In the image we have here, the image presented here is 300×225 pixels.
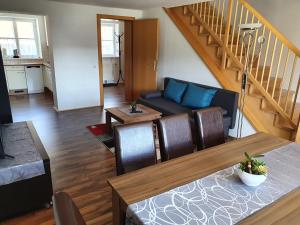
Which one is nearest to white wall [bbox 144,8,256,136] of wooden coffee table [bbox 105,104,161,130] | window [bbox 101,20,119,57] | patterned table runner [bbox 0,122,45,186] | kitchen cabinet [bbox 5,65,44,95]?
wooden coffee table [bbox 105,104,161,130]

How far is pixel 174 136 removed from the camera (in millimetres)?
1915

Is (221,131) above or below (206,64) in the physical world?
below

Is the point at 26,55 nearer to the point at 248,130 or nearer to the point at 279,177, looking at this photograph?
the point at 248,130

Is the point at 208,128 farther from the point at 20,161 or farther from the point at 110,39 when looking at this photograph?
the point at 110,39

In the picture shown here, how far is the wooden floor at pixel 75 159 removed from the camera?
2084 millimetres

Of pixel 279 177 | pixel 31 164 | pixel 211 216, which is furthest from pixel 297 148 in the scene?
pixel 31 164

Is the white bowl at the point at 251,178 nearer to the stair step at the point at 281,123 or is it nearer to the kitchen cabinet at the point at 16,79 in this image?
the stair step at the point at 281,123

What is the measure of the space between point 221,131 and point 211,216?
1274mm

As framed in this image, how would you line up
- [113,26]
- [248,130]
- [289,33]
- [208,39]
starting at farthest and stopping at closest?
1. [113,26]
2. [208,39]
3. [289,33]
4. [248,130]

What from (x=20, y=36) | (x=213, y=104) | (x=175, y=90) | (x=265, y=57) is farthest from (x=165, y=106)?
(x=20, y=36)

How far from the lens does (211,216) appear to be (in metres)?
1.07

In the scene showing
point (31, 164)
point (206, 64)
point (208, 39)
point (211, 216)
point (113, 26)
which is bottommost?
point (31, 164)

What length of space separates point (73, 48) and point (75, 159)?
2.99 metres

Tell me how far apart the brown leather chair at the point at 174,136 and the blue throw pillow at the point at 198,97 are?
6.50 ft
